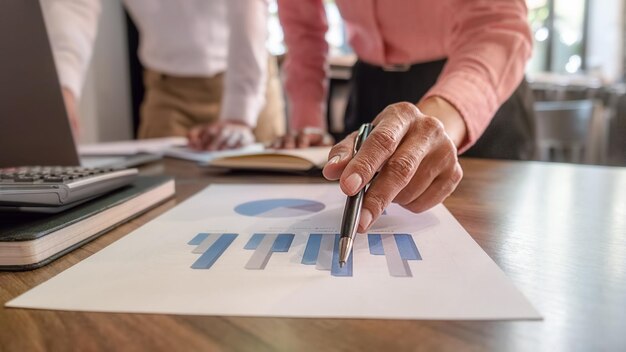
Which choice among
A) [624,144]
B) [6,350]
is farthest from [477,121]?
[624,144]

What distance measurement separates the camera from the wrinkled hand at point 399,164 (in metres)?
0.37

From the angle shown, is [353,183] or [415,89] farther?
[415,89]

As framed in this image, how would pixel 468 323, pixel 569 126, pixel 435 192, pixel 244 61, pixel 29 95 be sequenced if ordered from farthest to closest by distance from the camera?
1. pixel 569 126
2. pixel 244 61
3. pixel 29 95
4. pixel 435 192
5. pixel 468 323

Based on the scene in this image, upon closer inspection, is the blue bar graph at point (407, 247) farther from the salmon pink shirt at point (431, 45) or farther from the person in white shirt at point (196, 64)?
the person in white shirt at point (196, 64)

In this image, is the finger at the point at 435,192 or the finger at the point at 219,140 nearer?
the finger at the point at 435,192

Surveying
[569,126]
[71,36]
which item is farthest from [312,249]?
[569,126]

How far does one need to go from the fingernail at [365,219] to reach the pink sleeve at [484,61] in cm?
25

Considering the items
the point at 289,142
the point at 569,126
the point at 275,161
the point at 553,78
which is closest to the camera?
the point at 275,161

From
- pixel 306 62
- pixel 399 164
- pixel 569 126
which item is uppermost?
pixel 306 62

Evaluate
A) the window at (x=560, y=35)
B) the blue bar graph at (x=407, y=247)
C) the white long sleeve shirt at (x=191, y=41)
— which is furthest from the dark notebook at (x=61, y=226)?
the window at (x=560, y=35)

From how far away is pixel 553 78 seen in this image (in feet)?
13.7

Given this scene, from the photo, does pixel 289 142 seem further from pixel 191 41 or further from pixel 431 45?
pixel 191 41

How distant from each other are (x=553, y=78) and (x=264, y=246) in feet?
14.7

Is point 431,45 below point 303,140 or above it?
above
